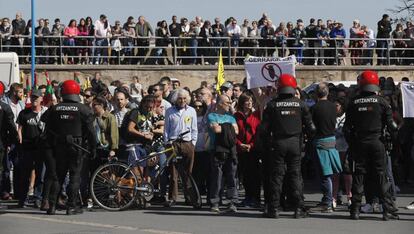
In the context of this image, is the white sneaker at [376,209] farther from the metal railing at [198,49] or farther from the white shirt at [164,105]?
the metal railing at [198,49]

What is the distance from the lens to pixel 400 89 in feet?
68.5

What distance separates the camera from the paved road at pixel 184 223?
15.3 metres

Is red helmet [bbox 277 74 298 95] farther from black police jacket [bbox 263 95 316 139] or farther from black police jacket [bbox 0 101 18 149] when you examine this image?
black police jacket [bbox 0 101 18 149]

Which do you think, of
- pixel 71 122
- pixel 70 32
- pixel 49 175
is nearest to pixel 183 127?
pixel 71 122

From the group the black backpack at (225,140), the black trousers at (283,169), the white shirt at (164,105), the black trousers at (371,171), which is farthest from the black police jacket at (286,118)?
the white shirt at (164,105)

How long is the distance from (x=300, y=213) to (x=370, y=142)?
1.34 metres

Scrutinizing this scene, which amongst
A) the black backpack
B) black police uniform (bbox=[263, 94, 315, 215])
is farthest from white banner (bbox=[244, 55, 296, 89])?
black police uniform (bbox=[263, 94, 315, 215])

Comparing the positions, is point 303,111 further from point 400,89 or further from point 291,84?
point 400,89

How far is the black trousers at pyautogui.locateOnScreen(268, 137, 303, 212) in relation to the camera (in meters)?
16.7

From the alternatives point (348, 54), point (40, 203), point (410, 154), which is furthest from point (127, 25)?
point (40, 203)

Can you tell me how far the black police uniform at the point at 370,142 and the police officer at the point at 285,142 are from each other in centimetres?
68

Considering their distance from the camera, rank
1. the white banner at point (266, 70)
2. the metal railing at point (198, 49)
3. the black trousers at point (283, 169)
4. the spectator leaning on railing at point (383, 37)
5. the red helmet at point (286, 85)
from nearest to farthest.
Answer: the black trousers at point (283, 169) < the red helmet at point (286, 85) < the white banner at point (266, 70) < the metal railing at point (198, 49) < the spectator leaning on railing at point (383, 37)

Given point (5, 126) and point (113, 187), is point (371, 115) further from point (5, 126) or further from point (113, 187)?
point (5, 126)

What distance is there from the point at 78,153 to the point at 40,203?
1.45 meters
